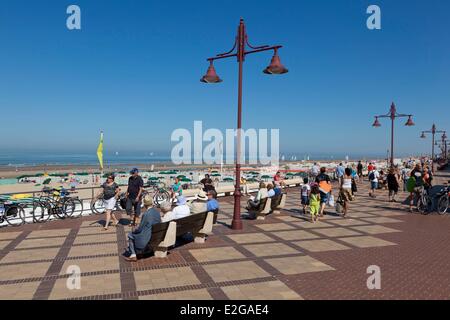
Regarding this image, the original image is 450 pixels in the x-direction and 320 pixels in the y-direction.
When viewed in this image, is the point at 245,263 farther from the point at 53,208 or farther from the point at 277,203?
the point at 53,208

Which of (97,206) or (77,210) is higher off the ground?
(97,206)

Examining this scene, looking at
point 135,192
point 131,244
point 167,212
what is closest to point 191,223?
point 167,212

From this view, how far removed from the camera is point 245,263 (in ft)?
22.0

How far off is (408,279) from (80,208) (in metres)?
11.5

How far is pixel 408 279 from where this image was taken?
19.1ft

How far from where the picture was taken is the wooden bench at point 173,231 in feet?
22.9

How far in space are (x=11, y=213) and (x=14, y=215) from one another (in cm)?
13

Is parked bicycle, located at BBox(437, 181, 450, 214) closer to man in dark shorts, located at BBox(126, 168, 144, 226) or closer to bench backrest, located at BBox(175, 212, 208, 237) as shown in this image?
bench backrest, located at BBox(175, 212, 208, 237)

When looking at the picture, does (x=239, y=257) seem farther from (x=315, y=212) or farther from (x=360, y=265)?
(x=315, y=212)

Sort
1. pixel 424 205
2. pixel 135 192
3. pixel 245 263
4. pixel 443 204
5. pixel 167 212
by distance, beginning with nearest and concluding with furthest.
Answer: pixel 245 263
pixel 167 212
pixel 135 192
pixel 443 204
pixel 424 205

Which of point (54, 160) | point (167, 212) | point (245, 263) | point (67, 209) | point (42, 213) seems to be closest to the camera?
point (245, 263)

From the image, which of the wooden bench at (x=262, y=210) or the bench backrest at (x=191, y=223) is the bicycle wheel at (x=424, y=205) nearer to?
the wooden bench at (x=262, y=210)

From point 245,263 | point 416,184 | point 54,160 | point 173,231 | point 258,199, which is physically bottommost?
point 54,160

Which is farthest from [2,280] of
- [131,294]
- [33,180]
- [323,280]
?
[33,180]
